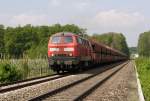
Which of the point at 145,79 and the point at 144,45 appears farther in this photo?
the point at 144,45

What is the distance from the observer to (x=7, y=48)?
123 metres

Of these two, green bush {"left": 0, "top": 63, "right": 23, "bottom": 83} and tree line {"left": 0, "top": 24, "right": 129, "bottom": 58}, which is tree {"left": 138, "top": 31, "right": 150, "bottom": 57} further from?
green bush {"left": 0, "top": 63, "right": 23, "bottom": 83}

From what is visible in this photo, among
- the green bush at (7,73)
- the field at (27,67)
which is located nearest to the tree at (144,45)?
the field at (27,67)

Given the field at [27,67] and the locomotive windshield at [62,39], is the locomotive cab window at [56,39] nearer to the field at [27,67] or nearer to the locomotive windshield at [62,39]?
the locomotive windshield at [62,39]

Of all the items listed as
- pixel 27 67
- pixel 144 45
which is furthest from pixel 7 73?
pixel 144 45

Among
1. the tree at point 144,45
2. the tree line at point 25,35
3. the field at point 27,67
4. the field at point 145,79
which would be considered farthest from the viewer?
the tree at point 144,45

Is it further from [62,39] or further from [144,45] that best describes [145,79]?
[144,45]

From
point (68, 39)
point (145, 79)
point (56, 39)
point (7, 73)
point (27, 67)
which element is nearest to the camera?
point (145, 79)

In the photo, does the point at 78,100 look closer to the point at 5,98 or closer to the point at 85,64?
the point at 5,98

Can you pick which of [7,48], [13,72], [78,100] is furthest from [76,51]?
[7,48]

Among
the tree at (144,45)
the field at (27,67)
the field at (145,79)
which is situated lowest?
the field at (145,79)

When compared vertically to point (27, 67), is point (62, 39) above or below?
above

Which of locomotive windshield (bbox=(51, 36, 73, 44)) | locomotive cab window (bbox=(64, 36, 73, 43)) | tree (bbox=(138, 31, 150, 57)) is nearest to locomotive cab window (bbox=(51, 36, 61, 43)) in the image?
locomotive windshield (bbox=(51, 36, 73, 44))

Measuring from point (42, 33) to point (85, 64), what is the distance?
102 m
